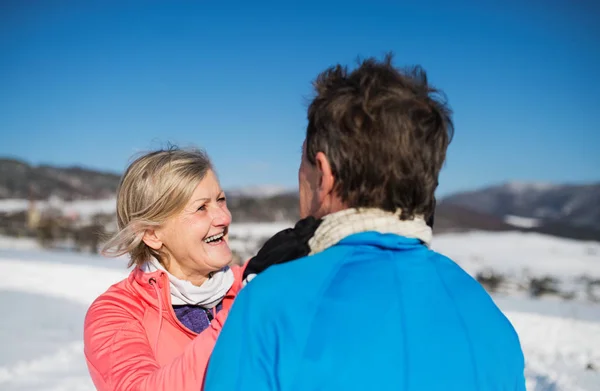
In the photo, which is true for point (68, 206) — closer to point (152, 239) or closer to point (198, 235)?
point (152, 239)

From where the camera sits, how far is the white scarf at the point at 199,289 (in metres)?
2.22

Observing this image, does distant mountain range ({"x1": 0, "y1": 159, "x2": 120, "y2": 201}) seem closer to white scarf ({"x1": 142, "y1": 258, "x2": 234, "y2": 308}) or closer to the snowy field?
the snowy field

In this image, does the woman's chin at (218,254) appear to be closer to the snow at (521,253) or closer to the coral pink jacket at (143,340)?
the coral pink jacket at (143,340)

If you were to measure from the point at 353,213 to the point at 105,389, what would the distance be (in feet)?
3.85

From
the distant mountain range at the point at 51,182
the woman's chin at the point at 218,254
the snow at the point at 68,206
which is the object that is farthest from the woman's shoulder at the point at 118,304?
the distant mountain range at the point at 51,182

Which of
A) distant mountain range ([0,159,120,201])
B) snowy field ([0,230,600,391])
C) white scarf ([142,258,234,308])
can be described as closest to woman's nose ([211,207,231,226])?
white scarf ([142,258,234,308])

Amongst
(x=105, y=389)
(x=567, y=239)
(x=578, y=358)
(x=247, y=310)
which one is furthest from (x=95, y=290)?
(x=567, y=239)

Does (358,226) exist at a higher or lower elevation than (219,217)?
higher

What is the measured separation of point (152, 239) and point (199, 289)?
299 millimetres

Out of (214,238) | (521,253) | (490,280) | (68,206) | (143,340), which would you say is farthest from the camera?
(68,206)

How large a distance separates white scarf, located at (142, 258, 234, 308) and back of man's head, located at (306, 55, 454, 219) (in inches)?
46.7

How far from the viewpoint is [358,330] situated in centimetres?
106

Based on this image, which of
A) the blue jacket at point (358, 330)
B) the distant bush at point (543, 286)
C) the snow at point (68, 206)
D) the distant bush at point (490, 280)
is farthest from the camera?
the snow at point (68, 206)

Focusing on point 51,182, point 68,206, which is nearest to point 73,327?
point 68,206
